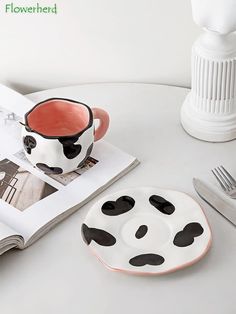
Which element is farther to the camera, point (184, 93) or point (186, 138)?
point (184, 93)

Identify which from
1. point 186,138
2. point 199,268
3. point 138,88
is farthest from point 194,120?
point 199,268

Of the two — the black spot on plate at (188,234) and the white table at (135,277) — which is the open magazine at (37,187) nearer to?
the white table at (135,277)

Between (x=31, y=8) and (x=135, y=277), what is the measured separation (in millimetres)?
524

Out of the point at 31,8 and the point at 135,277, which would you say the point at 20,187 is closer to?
the point at 135,277

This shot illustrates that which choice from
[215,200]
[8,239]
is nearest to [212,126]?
[215,200]

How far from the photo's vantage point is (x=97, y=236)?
0.84m

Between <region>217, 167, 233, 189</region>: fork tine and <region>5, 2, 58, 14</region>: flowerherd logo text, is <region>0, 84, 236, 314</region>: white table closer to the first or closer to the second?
<region>217, 167, 233, 189</region>: fork tine

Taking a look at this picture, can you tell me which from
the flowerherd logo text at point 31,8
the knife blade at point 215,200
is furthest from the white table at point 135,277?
the flowerherd logo text at point 31,8

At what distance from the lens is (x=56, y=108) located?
0.99 meters

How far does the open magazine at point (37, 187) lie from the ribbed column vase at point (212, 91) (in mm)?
120

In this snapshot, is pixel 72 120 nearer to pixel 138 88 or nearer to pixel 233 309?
pixel 138 88

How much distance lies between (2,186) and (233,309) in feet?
1.20

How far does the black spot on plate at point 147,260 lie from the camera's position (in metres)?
0.80

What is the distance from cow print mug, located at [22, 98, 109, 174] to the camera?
91cm
